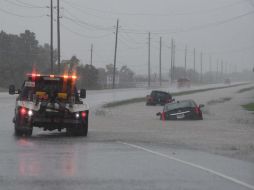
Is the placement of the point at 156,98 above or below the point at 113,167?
above

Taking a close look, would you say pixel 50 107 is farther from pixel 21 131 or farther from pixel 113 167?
pixel 113 167

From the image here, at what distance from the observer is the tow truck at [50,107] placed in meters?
19.7

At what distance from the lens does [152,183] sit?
34.0 feet

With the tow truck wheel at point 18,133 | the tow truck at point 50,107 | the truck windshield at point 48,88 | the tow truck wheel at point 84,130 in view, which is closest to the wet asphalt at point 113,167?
the tow truck at point 50,107

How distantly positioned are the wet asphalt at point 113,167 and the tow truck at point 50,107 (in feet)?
4.21

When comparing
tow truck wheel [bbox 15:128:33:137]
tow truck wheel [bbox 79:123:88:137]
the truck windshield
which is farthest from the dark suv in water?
tow truck wheel [bbox 15:128:33:137]

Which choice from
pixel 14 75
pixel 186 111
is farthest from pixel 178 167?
pixel 14 75

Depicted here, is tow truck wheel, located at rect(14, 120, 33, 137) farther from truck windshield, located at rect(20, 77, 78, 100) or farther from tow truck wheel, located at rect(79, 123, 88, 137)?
tow truck wheel, located at rect(79, 123, 88, 137)

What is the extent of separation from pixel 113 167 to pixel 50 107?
7.57 meters

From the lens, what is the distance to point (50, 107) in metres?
19.7

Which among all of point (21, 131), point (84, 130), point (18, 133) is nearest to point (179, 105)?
point (84, 130)

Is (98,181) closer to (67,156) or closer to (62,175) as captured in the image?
(62,175)

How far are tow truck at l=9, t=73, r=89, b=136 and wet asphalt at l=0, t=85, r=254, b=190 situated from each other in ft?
4.21

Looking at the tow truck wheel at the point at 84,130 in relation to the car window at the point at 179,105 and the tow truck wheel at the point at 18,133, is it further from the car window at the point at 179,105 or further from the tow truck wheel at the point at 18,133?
the car window at the point at 179,105
